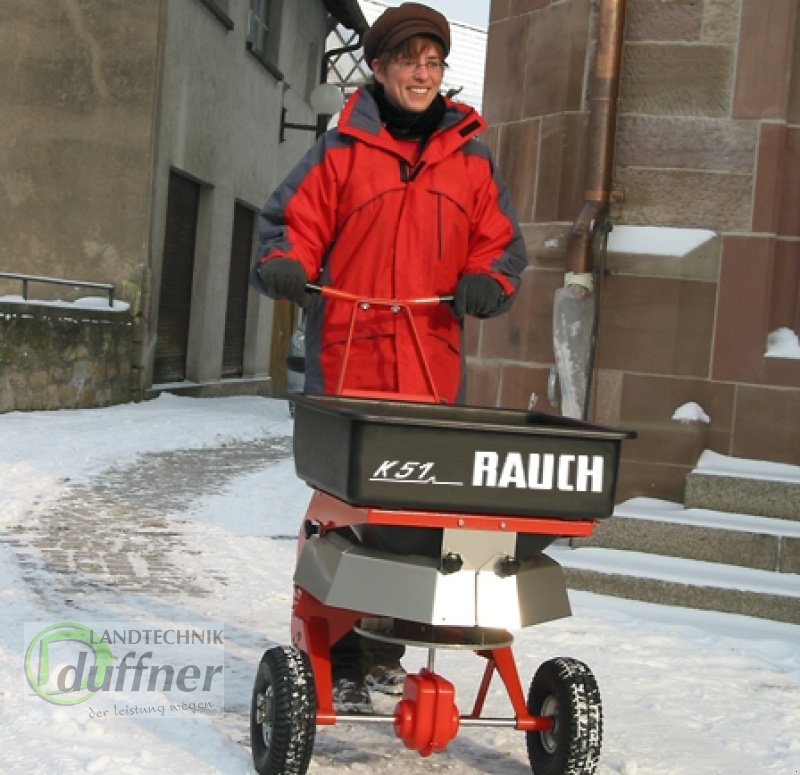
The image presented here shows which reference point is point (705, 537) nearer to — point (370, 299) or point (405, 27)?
point (370, 299)

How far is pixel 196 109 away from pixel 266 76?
4.03m

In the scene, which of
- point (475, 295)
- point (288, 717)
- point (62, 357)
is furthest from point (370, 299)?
point (62, 357)

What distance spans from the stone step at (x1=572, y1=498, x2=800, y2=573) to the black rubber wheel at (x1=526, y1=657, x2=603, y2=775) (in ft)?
9.88

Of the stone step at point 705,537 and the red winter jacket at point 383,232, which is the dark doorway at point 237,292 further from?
the red winter jacket at point 383,232

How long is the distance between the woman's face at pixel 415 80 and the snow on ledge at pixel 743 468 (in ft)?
11.0

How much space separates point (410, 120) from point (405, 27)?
0.84 ft

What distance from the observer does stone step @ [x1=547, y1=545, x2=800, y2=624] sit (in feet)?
20.1

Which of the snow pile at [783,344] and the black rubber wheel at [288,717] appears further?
the snow pile at [783,344]

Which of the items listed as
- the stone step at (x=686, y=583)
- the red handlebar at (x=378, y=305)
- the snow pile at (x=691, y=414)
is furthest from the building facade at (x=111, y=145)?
the red handlebar at (x=378, y=305)

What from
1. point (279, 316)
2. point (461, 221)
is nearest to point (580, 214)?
point (461, 221)

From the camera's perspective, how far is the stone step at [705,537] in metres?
6.48

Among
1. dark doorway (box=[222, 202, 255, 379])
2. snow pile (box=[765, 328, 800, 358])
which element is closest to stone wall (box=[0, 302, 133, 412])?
dark doorway (box=[222, 202, 255, 379])

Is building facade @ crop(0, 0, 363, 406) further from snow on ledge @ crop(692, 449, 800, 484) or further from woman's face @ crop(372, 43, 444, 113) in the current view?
woman's face @ crop(372, 43, 444, 113)

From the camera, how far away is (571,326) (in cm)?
718
